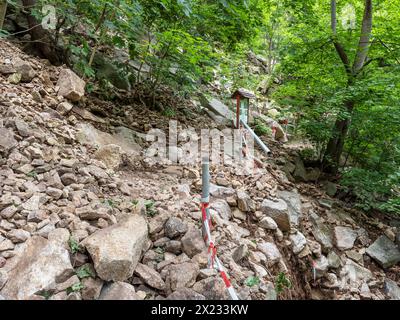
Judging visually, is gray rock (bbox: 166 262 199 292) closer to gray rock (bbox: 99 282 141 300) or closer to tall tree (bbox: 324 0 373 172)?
gray rock (bbox: 99 282 141 300)

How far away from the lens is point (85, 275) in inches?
84.8

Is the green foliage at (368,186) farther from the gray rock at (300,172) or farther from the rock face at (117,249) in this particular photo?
the rock face at (117,249)

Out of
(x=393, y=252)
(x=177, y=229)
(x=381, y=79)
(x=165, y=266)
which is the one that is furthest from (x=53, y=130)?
(x=393, y=252)

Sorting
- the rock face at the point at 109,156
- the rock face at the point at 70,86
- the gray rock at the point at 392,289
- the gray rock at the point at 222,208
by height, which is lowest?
the gray rock at the point at 392,289

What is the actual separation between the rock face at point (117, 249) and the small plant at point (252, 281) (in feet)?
3.92

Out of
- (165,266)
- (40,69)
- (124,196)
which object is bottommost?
(165,266)

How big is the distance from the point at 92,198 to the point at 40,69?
127 inches

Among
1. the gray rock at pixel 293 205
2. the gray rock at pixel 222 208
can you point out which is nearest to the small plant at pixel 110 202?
the gray rock at pixel 222 208

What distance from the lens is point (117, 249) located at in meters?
2.27

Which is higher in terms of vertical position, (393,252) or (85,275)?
(85,275)

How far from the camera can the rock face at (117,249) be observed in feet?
7.09

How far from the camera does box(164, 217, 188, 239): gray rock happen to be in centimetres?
283

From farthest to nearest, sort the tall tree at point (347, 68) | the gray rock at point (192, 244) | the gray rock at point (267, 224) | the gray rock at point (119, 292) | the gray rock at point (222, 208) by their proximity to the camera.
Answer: the tall tree at point (347, 68), the gray rock at point (267, 224), the gray rock at point (222, 208), the gray rock at point (192, 244), the gray rock at point (119, 292)
